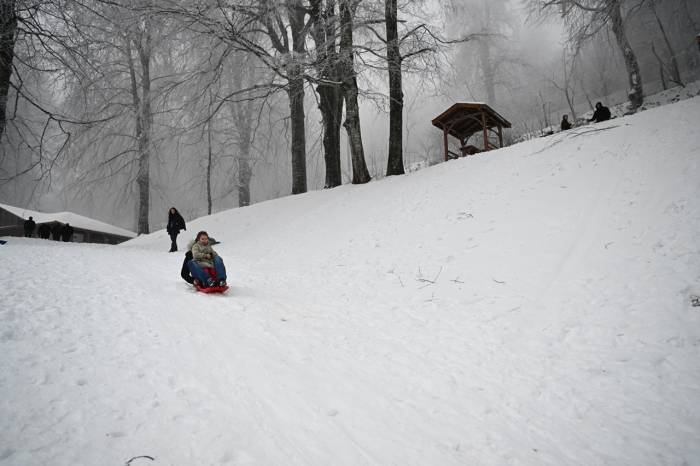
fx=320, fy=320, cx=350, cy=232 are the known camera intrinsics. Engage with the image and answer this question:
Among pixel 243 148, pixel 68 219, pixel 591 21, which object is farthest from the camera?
pixel 68 219

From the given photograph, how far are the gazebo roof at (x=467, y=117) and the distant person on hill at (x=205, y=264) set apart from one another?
31.6 ft

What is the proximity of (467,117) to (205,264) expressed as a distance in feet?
34.0

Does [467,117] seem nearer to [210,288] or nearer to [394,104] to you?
[394,104]

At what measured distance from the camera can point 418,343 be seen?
3377 millimetres

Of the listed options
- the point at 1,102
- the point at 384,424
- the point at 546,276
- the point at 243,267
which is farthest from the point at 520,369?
the point at 1,102

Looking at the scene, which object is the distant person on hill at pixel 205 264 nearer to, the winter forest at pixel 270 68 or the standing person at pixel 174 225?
the winter forest at pixel 270 68

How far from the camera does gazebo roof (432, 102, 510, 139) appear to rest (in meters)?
11.1

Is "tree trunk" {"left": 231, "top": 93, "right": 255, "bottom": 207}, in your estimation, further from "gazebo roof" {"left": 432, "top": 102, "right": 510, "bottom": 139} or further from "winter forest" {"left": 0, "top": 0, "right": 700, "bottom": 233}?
"gazebo roof" {"left": 432, "top": 102, "right": 510, "bottom": 139}

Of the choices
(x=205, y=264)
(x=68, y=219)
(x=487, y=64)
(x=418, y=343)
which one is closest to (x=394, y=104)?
(x=205, y=264)

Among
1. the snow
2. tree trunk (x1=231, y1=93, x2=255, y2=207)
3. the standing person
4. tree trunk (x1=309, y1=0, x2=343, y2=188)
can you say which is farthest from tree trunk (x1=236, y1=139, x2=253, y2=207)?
the snow

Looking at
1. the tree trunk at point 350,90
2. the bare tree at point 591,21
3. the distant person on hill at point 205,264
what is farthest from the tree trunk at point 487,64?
the distant person on hill at point 205,264

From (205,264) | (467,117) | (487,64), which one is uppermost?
(487,64)

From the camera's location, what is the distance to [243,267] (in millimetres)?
6969

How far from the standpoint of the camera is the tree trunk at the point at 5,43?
602 cm
